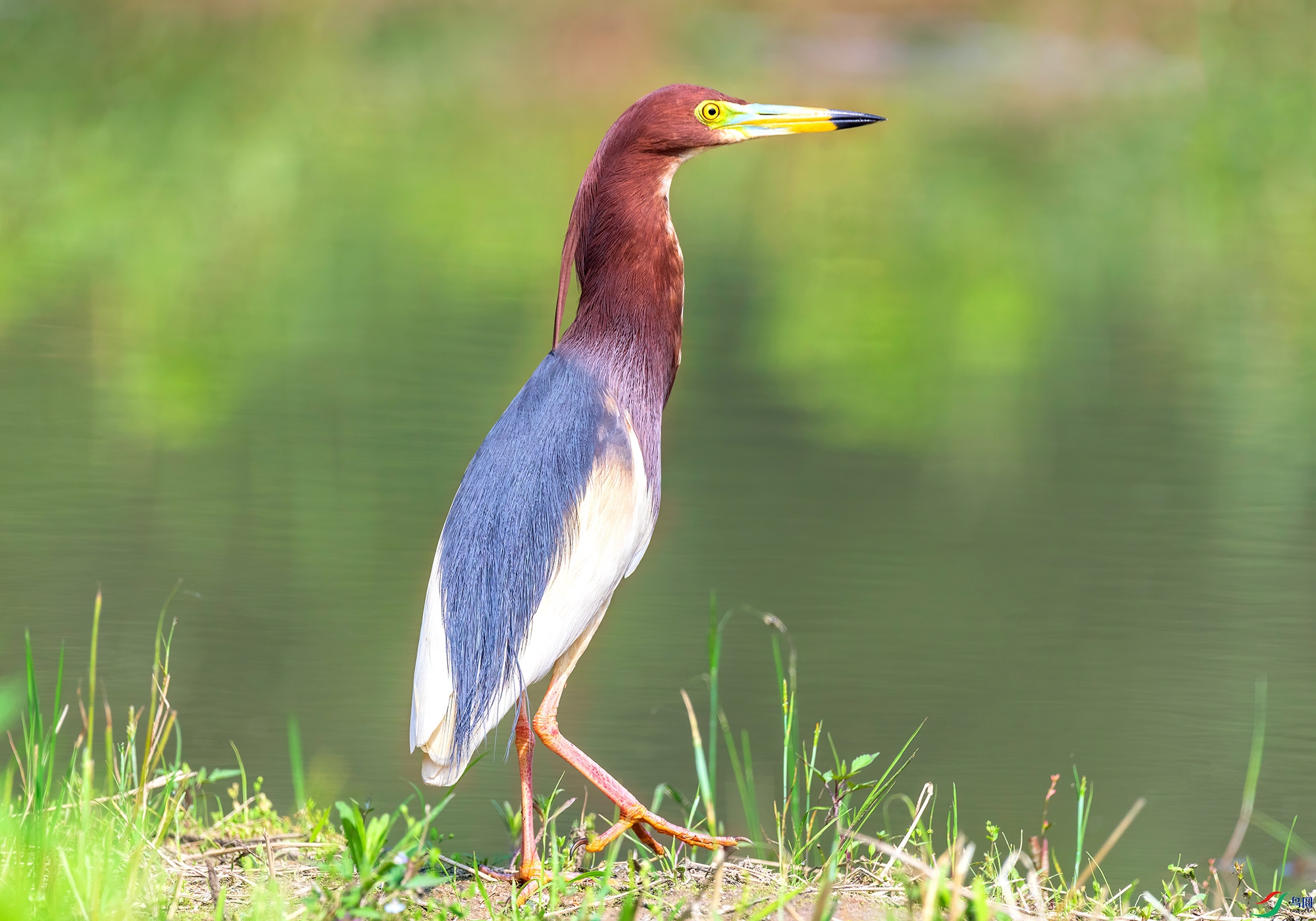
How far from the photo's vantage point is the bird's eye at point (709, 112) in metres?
3.49

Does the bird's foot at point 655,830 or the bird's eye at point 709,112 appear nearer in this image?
the bird's foot at point 655,830

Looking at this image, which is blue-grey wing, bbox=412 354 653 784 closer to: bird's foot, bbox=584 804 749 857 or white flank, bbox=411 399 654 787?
white flank, bbox=411 399 654 787

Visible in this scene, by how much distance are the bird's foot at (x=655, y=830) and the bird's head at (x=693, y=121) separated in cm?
133

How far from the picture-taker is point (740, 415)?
8117 mm

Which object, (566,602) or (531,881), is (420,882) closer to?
(531,881)

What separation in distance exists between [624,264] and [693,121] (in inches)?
12.7

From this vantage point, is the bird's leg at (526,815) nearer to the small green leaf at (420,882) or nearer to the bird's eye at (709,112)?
the small green leaf at (420,882)

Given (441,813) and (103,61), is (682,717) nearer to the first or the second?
(441,813)

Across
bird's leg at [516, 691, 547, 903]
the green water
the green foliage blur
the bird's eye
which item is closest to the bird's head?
the bird's eye

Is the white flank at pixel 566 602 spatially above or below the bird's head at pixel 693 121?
below

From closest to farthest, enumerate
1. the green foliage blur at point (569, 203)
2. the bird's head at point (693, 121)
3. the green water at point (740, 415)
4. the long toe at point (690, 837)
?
the long toe at point (690, 837) < the bird's head at point (693, 121) < the green water at point (740, 415) < the green foliage blur at point (569, 203)

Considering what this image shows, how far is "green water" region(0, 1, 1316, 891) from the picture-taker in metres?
4.89

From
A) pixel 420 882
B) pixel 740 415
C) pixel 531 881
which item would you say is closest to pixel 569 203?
pixel 740 415

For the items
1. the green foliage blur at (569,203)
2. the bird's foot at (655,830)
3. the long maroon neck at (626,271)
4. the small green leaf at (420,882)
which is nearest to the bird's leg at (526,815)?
the bird's foot at (655,830)
